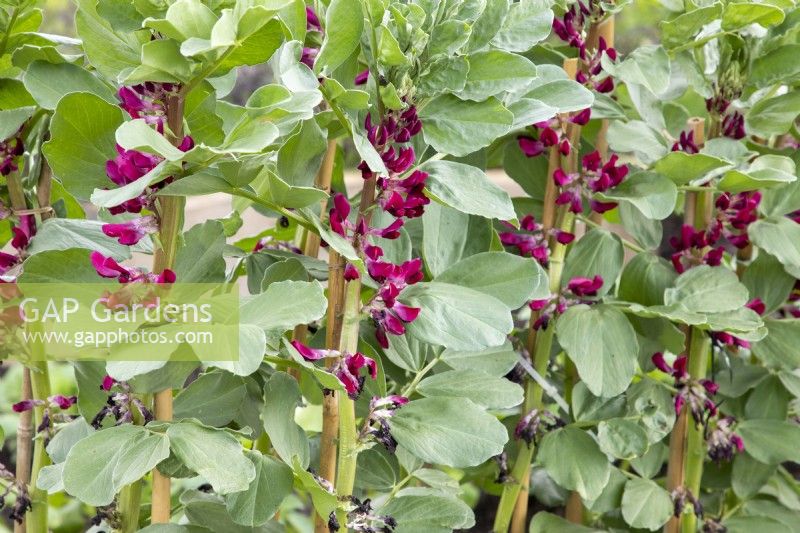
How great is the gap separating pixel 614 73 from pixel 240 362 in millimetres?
476

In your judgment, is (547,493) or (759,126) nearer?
(759,126)

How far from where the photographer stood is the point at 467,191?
0.67m

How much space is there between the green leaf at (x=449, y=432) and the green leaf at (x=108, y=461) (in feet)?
0.62

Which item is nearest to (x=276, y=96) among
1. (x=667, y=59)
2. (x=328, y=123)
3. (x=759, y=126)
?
(x=328, y=123)

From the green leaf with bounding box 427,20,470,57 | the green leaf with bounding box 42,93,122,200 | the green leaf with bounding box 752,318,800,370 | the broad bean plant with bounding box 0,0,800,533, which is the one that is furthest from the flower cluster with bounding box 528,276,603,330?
the green leaf with bounding box 42,93,122,200

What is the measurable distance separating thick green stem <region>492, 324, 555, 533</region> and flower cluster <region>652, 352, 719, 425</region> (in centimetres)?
12

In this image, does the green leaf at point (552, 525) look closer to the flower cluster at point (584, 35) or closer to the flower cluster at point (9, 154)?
the flower cluster at point (584, 35)

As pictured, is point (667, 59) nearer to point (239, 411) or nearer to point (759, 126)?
point (759, 126)

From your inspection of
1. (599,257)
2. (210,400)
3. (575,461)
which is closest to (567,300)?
(599,257)

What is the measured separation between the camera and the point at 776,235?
946mm

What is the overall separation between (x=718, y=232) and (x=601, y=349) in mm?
182

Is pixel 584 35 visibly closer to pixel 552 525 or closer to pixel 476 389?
pixel 476 389

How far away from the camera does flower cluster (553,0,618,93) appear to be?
888 mm

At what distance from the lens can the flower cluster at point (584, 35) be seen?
888 millimetres
